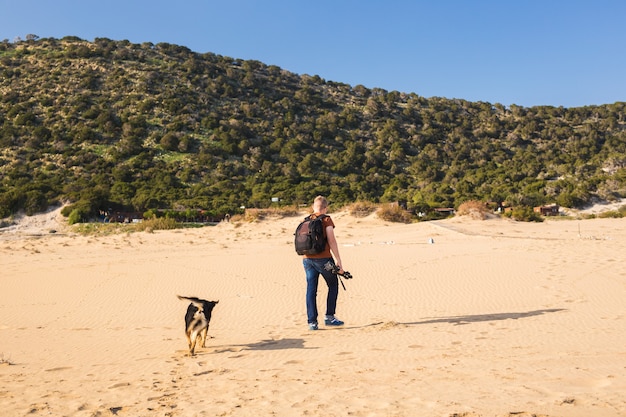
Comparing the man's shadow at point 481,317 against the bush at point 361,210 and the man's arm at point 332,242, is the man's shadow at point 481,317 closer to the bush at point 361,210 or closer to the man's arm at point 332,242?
the man's arm at point 332,242

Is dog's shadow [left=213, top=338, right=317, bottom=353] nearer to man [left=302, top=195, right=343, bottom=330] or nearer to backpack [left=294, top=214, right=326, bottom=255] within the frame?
man [left=302, top=195, right=343, bottom=330]

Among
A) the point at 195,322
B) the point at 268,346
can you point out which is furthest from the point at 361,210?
the point at 195,322

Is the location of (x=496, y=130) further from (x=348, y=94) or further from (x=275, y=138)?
(x=275, y=138)

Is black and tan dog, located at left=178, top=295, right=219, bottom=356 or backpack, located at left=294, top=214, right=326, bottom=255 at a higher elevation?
backpack, located at left=294, top=214, right=326, bottom=255

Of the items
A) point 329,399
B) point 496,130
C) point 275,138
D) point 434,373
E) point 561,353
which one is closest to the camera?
point 329,399

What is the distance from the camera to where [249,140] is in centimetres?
5350

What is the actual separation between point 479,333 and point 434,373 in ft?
6.19

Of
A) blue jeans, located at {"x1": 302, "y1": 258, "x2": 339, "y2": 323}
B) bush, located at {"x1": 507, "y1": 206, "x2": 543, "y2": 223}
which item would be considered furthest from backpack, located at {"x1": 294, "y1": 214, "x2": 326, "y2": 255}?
bush, located at {"x1": 507, "y1": 206, "x2": 543, "y2": 223}

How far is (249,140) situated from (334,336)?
1922 inches

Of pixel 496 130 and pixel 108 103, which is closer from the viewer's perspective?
pixel 108 103

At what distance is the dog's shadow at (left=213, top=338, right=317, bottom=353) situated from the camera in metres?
5.64

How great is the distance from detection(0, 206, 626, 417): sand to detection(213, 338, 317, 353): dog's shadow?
0.09ft

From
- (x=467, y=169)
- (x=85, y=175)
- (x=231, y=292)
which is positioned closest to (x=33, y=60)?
(x=85, y=175)

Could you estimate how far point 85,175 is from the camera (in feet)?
134
